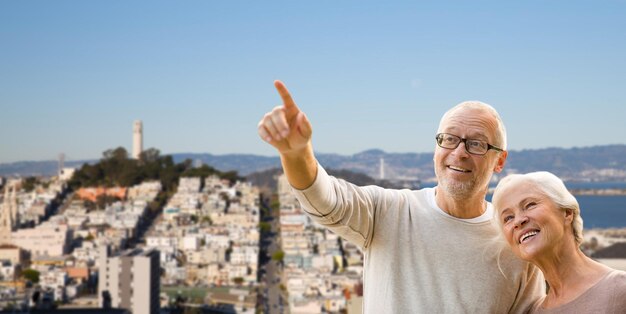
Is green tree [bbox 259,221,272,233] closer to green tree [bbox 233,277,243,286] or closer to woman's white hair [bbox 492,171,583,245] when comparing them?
green tree [bbox 233,277,243,286]

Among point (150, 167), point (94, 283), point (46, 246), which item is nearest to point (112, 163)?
point (150, 167)

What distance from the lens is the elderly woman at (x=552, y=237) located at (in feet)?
3.18

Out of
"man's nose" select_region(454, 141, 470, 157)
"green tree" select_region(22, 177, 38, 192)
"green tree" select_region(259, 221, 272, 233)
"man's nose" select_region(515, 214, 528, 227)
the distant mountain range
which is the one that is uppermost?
the distant mountain range

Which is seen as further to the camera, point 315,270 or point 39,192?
point 39,192

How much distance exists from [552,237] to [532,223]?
28 millimetres

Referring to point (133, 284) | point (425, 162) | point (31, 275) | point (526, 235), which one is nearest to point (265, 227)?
point (31, 275)

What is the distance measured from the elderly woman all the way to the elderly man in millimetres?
68

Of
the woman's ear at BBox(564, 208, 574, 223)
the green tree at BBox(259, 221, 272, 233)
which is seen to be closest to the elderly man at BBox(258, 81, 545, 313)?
the woman's ear at BBox(564, 208, 574, 223)

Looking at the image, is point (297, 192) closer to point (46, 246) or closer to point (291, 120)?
point (291, 120)

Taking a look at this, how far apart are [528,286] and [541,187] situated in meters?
0.17

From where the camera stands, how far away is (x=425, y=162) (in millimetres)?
50625

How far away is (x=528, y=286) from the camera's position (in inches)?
43.2

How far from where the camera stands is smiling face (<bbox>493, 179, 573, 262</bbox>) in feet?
3.22

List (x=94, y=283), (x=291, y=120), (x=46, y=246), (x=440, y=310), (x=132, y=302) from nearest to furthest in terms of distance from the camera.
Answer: (x=291, y=120) → (x=440, y=310) → (x=132, y=302) → (x=94, y=283) → (x=46, y=246)
